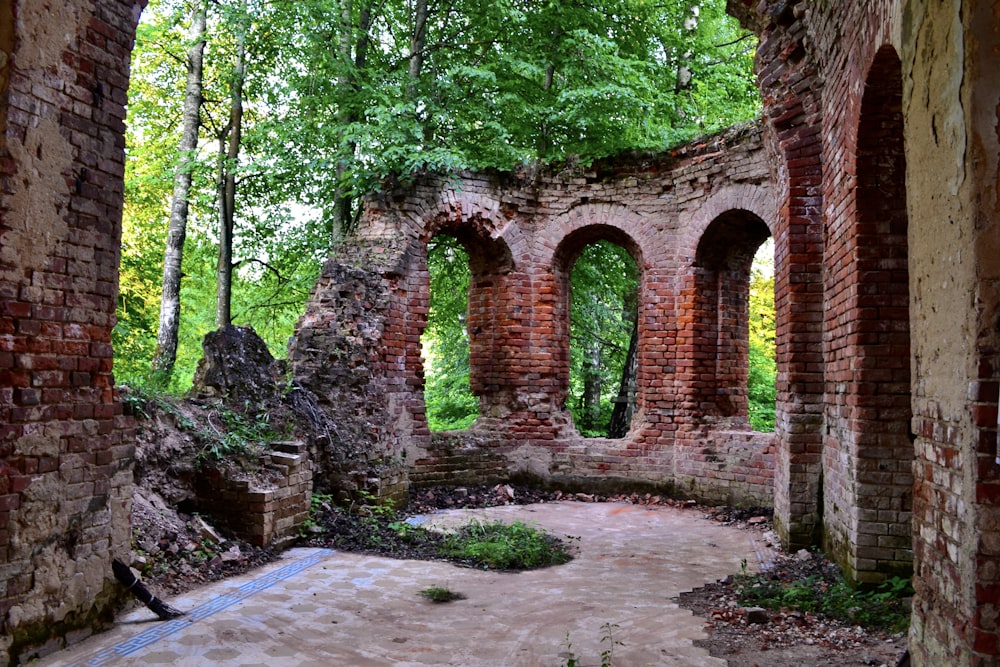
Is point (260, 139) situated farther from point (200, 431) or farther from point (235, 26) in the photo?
point (200, 431)

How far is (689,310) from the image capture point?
10172mm

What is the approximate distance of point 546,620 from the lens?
15.8ft

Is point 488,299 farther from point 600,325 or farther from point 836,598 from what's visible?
point 836,598

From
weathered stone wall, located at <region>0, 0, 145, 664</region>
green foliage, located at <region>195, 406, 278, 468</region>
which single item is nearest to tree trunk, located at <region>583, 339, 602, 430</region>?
green foliage, located at <region>195, 406, 278, 468</region>

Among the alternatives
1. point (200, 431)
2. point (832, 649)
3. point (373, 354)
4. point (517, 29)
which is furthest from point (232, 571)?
point (517, 29)

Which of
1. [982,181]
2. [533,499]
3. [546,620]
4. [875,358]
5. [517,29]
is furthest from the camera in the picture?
[517,29]

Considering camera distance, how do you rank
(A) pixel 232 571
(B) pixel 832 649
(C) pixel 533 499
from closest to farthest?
(B) pixel 832 649
(A) pixel 232 571
(C) pixel 533 499

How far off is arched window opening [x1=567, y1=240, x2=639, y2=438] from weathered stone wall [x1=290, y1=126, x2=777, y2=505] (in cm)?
161

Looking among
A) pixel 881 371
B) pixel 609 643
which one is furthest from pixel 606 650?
pixel 881 371

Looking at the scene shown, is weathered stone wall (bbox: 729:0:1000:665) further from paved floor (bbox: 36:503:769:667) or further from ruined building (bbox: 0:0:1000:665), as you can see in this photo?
paved floor (bbox: 36:503:769:667)

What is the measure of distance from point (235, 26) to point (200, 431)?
262 inches

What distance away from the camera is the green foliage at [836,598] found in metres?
4.66

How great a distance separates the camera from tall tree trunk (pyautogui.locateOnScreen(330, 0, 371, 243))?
1028cm

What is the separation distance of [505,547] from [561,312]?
205 inches
